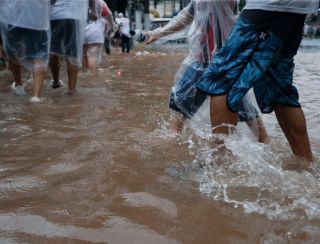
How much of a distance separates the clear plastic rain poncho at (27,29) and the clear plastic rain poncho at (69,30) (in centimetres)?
27

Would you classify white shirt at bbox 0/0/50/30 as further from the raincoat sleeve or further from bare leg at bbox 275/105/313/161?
bare leg at bbox 275/105/313/161

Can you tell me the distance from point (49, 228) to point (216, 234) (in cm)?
63

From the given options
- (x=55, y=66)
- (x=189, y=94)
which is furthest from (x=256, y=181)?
(x=55, y=66)

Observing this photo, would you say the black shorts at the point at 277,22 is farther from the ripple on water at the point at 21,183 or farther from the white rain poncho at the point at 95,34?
the white rain poncho at the point at 95,34

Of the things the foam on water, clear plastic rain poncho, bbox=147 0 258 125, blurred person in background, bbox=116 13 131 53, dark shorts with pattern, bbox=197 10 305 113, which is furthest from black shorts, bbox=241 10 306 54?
blurred person in background, bbox=116 13 131 53

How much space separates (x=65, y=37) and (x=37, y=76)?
0.68m

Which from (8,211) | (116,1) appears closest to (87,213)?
(8,211)

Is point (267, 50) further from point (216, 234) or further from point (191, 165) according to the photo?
point (216, 234)

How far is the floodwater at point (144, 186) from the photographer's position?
1.90 meters

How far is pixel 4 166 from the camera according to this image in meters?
2.69

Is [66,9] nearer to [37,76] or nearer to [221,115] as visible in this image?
[37,76]

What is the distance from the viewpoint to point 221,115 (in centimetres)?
249

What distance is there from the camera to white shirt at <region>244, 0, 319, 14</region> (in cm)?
234

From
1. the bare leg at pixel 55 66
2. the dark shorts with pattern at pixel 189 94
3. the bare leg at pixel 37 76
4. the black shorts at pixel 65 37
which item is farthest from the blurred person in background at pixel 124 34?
the dark shorts with pattern at pixel 189 94
